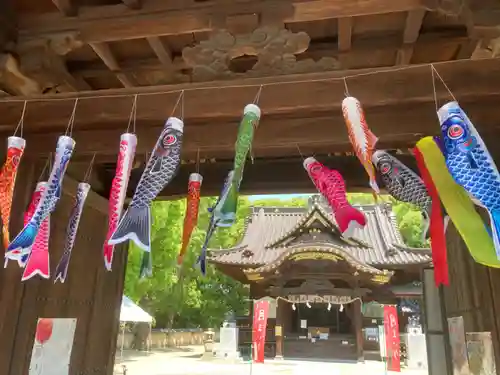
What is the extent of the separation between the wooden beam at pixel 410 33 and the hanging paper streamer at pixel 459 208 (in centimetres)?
95

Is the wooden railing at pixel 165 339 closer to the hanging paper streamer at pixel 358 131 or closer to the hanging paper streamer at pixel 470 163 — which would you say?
the hanging paper streamer at pixel 358 131

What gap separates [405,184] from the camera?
9.25ft

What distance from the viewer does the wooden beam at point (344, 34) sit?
293cm

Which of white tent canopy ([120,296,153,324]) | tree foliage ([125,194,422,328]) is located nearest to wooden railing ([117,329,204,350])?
tree foliage ([125,194,422,328])

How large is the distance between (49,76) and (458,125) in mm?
2767

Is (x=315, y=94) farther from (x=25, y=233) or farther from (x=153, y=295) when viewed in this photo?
(x=153, y=295)

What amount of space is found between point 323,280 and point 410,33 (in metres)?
14.6

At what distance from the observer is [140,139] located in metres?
3.19

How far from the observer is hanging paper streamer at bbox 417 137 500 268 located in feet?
6.63

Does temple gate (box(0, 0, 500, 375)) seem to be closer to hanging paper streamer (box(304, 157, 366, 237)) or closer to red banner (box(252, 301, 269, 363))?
hanging paper streamer (box(304, 157, 366, 237))

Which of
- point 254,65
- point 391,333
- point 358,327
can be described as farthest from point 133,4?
point 358,327

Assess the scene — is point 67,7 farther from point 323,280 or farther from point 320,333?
point 320,333

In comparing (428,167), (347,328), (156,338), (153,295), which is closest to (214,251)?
(347,328)

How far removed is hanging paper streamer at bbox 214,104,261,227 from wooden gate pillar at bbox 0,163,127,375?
1.90m
